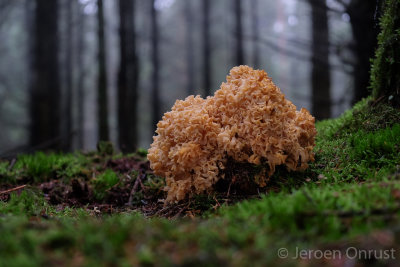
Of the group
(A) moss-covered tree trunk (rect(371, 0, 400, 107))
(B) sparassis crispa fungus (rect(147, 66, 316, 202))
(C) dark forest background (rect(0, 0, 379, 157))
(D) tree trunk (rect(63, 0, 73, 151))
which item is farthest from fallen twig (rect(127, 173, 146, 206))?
(D) tree trunk (rect(63, 0, 73, 151))

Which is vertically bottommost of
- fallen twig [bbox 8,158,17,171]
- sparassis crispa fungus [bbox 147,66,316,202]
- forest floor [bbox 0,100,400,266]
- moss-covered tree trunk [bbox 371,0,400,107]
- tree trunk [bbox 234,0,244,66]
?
fallen twig [bbox 8,158,17,171]

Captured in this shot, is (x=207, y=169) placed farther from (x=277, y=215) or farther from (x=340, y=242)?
(x=340, y=242)

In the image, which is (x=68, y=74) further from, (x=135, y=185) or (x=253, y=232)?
(x=253, y=232)

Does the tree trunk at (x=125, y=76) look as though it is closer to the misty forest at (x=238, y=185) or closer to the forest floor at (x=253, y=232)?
the misty forest at (x=238, y=185)

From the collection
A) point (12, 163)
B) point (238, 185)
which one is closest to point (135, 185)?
point (238, 185)

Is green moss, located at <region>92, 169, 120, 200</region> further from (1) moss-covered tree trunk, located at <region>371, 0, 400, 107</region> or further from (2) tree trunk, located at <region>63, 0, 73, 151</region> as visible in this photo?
(2) tree trunk, located at <region>63, 0, 73, 151</region>

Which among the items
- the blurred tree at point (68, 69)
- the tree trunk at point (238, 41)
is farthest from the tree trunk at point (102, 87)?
the blurred tree at point (68, 69)

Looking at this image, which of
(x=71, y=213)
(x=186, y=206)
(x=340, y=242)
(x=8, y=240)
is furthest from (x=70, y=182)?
(x=340, y=242)
